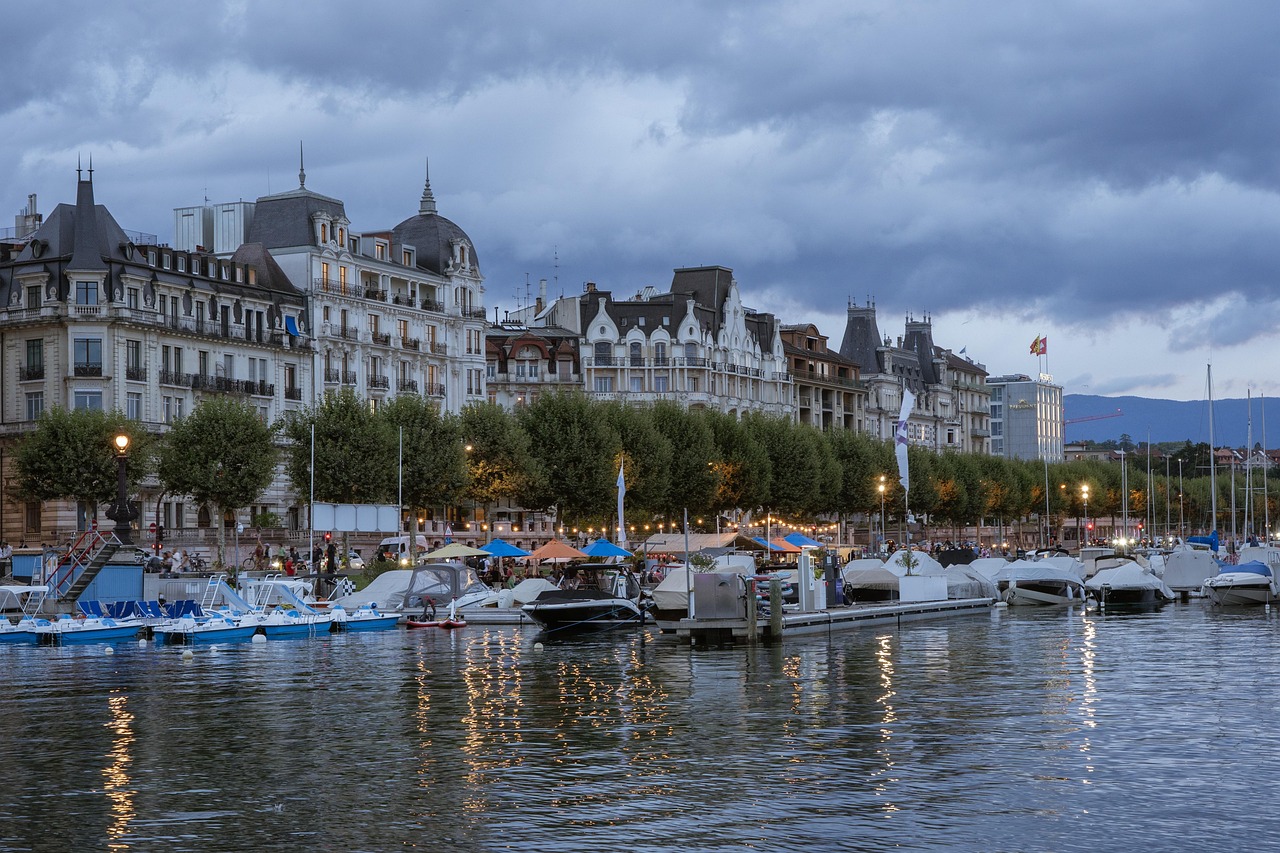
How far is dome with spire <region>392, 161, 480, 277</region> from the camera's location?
428 ft

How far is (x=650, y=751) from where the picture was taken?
2962cm

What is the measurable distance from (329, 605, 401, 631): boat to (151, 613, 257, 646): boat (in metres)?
4.84

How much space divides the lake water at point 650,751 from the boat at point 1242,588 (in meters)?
28.2

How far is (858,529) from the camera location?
609ft

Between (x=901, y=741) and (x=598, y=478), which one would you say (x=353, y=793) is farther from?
(x=598, y=478)

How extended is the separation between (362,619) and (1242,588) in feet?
132

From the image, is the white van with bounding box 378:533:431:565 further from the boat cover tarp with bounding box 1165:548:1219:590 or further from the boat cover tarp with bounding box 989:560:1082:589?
the boat cover tarp with bounding box 1165:548:1219:590

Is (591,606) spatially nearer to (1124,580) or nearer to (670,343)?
(1124,580)

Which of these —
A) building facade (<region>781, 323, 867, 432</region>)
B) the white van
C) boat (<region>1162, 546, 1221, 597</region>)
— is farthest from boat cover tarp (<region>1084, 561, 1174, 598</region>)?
building facade (<region>781, 323, 867, 432</region>)

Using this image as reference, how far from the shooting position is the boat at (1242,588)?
7769 centimetres

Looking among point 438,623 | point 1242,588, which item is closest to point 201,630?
point 438,623

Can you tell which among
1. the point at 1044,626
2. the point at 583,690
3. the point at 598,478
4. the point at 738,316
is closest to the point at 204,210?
the point at 598,478

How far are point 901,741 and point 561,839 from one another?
10064 mm

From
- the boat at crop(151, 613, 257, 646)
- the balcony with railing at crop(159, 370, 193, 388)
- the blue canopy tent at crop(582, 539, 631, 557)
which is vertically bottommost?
the boat at crop(151, 613, 257, 646)
